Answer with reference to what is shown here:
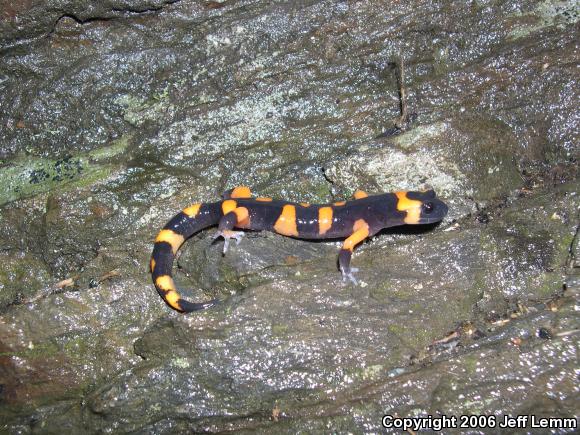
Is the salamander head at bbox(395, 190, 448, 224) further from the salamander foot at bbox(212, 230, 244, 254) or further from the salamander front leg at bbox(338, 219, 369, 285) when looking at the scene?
the salamander foot at bbox(212, 230, 244, 254)

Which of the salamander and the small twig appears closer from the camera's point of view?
the salamander

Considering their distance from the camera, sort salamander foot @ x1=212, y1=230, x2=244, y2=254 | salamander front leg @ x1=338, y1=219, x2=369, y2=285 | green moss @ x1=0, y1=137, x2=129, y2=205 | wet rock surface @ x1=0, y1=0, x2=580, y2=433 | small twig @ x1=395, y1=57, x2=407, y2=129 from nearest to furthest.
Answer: wet rock surface @ x1=0, y1=0, x2=580, y2=433 → salamander front leg @ x1=338, y1=219, x2=369, y2=285 → salamander foot @ x1=212, y1=230, x2=244, y2=254 → green moss @ x1=0, y1=137, x2=129, y2=205 → small twig @ x1=395, y1=57, x2=407, y2=129

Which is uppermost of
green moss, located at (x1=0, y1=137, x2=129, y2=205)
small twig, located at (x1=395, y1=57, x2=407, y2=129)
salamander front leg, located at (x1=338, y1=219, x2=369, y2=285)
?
small twig, located at (x1=395, y1=57, x2=407, y2=129)

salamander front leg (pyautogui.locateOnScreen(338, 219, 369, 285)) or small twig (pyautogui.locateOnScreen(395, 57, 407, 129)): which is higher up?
small twig (pyautogui.locateOnScreen(395, 57, 407, 129))

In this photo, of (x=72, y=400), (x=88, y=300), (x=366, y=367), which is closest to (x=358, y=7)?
(x=366, y=367)

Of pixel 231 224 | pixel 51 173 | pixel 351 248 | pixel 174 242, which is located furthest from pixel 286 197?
pixel 51 173

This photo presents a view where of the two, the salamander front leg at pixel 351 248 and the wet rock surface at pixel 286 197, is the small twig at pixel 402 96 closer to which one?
the wet rock surface at pixel 286 197

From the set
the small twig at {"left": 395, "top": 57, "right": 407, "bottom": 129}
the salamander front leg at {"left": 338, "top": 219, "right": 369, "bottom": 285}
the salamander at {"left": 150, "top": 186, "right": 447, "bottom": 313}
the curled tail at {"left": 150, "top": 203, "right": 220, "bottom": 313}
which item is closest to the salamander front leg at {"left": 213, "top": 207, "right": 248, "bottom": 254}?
the salamander at {"left": 150, "top": 186, "right": 447, "bottom": 313}

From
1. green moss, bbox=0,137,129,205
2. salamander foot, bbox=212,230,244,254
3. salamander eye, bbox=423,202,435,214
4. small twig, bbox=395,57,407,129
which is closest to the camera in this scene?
salamander eye, bbox=423,202,435,214

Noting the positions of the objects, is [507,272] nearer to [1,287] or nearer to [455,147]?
[455,147]
